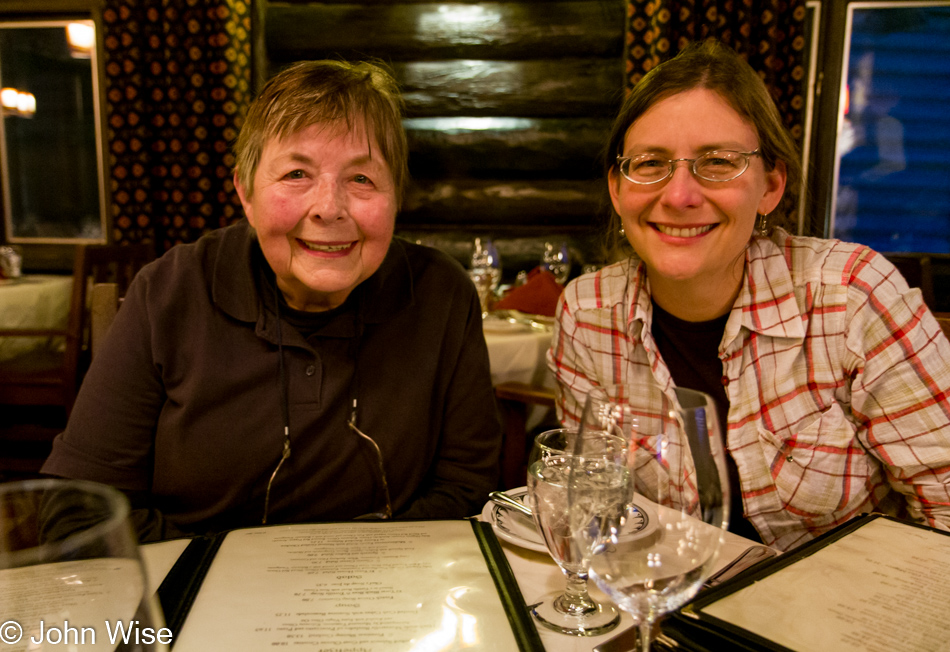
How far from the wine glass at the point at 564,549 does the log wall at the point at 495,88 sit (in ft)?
13.1

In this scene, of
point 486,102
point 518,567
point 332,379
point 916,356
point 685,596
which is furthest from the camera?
point 486,102

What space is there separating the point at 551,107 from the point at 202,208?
8.80ft

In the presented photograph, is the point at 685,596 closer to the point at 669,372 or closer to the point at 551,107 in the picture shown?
the point at 669,372

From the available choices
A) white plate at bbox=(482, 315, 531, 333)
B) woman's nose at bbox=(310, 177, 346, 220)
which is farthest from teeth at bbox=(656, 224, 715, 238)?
white plate at bbox=(482, 315, 531, 333)

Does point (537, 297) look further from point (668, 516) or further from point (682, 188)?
point (668, 516)

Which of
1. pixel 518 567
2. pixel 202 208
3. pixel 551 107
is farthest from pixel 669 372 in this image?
pixel 202 208

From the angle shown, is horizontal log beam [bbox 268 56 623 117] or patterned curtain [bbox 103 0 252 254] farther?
patterned curtain [bbox 103 0 252 254]

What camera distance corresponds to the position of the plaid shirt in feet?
3.62

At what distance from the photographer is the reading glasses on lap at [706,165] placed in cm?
118

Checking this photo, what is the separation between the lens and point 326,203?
3.70 feet

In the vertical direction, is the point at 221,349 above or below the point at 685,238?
below

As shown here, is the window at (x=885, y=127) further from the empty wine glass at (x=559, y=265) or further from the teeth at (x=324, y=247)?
the teeth at (x=324, y=247)

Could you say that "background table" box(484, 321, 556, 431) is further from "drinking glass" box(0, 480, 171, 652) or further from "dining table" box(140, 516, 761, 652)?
"drinking glass" box(0, 480, 171, 652)

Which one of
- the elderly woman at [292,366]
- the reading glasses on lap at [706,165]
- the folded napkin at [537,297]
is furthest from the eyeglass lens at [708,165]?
the folded napkin at [537,297]
